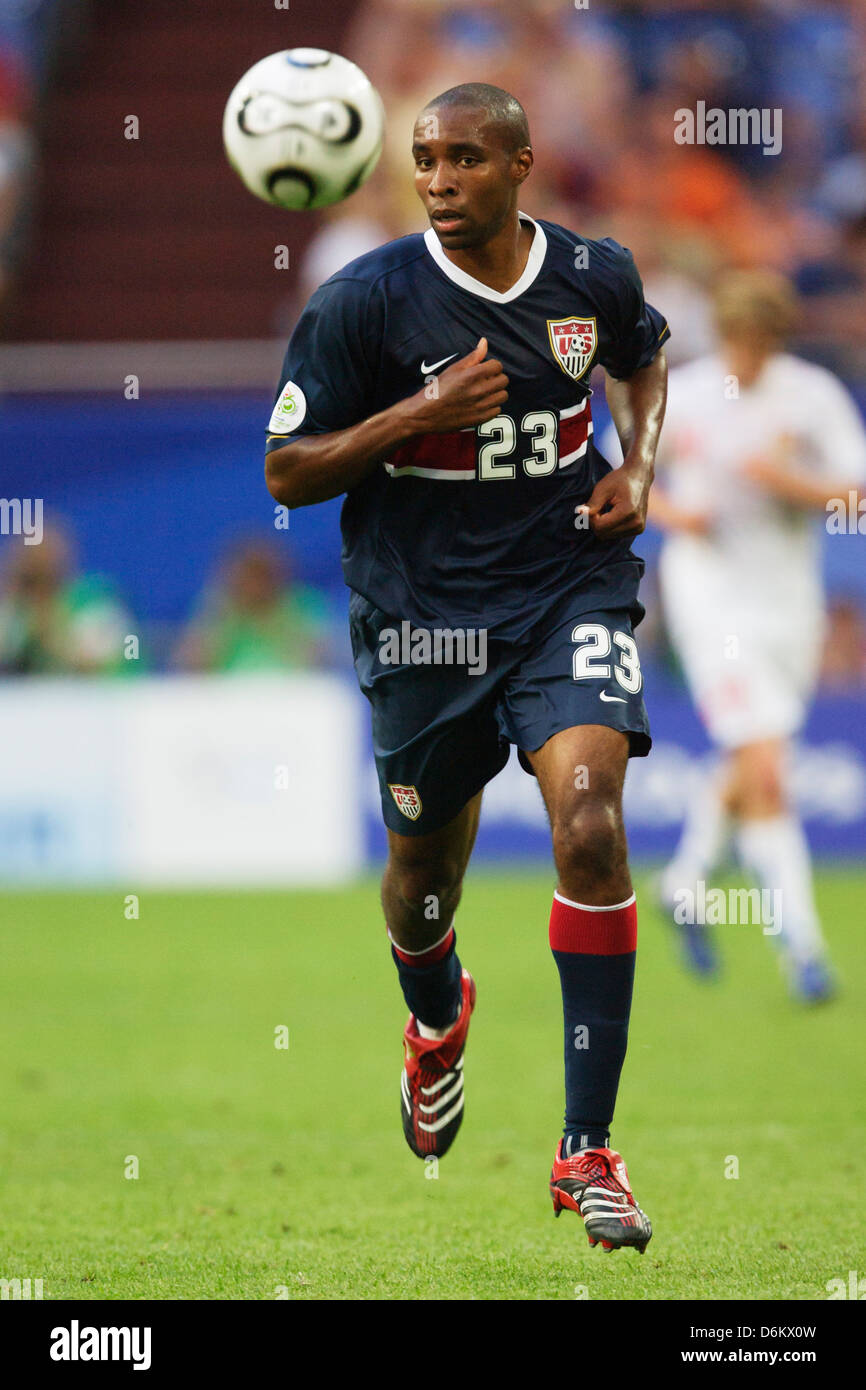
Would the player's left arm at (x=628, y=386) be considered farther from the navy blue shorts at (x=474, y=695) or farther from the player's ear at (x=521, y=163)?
the player's ear at (x=521, y=163)

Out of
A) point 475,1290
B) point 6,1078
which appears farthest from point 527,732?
point 6,1078

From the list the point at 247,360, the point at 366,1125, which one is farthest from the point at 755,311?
the point at 247,360

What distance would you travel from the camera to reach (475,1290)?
4.29m

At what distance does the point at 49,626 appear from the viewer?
43.1 ft

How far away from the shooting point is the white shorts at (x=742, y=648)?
9039mm

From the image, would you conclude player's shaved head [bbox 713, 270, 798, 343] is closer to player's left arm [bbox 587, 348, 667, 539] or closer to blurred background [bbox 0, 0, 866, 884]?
player's left arm [bbox 587, 348, 667, 539]

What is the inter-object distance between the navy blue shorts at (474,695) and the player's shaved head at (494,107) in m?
1.10

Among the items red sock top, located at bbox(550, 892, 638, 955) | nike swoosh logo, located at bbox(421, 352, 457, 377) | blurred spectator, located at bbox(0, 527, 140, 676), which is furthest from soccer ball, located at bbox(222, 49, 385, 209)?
blurred spectator, located at bbox(0, 527, 140, 676)

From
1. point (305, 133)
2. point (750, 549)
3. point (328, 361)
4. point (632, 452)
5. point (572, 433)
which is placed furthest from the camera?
point (750, 549)

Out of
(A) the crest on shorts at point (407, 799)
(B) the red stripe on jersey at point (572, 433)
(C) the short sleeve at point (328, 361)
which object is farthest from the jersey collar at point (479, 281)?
(A) the crest on shorts at point (407, 799)

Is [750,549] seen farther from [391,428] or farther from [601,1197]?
[601,1197]

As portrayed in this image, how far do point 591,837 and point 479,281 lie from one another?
4.52 ft

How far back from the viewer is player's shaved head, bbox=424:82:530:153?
457cm

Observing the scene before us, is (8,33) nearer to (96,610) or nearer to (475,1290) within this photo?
(96,610)
